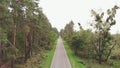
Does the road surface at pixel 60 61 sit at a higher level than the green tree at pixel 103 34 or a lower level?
lower

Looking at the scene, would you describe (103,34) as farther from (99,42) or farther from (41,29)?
(41,29)

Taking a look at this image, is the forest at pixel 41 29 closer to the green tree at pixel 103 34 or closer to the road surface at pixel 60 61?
the green tree at pixel 103 34

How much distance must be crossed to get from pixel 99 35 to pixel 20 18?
1875cm

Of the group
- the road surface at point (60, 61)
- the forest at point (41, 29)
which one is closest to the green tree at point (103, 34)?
the forest at point (41, 29)

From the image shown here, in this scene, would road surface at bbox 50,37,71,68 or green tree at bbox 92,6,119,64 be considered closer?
road surface at bbox 50,37,71,68

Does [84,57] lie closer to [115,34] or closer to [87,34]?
[87,34]

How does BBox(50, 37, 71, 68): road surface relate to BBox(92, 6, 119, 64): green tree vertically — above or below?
below

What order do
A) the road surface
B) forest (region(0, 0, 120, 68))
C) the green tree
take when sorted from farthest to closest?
the green tree < the road surface < forest (region(0, 0, 120, 68))

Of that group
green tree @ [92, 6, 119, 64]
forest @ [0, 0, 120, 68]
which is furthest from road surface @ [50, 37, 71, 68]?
green tree @ [92, 6, 119, 64]

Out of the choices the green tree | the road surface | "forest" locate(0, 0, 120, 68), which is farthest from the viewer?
the green tree

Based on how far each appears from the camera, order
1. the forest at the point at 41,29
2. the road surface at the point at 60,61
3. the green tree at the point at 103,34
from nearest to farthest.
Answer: the forest at the point at 41,29 < the road surface at the point at 60,61 < the green tree at the point at 103,34

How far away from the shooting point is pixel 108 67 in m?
39.3

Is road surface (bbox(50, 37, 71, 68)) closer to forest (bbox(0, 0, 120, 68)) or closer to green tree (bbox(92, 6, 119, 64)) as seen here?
forest (bbox(0, 0, 120, 68))

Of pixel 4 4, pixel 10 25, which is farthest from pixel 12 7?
pixel 4 4
